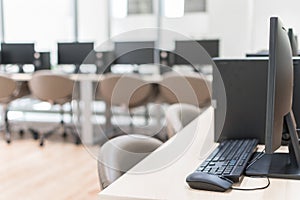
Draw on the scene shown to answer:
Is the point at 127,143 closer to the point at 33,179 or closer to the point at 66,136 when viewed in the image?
the point at 33,179

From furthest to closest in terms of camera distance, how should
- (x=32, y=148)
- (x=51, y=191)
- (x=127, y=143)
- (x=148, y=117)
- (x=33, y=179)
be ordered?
(x=148, y=117), (x=32, y=148), (x=33, y=179), (x=51, y=191), (x=127, y=143)

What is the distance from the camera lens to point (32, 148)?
4.96 metres

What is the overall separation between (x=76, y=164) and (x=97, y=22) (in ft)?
10.1

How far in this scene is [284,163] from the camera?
5.24ft

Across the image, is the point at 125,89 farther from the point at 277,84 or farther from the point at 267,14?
the point at 277,84

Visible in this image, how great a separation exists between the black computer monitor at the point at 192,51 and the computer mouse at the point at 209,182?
13.4ft

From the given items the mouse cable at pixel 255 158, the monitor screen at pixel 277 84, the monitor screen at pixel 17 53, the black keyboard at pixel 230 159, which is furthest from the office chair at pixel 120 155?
the monitor screen at pixel 17 53

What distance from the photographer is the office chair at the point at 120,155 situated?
1.65 meters

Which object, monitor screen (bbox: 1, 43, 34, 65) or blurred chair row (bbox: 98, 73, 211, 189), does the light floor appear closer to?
blurred chair row (bbox: 98, 73, 211, 189)

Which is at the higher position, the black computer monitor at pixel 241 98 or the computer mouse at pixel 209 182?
the black computer monitor at pixel 241 98

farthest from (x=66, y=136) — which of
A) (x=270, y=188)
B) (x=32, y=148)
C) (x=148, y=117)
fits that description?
(x=270, y=188)

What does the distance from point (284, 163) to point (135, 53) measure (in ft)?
13.6

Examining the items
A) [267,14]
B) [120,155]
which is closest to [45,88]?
[267,14]

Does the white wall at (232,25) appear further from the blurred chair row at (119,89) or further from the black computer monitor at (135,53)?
the blurred chair row at (119,89)
